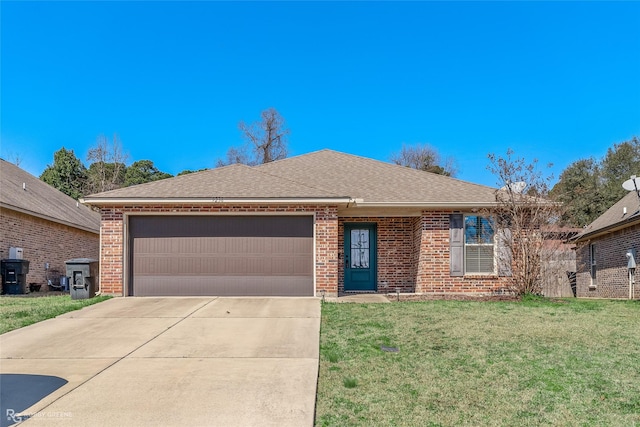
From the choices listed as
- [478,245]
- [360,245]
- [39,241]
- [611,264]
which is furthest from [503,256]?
[39,241]

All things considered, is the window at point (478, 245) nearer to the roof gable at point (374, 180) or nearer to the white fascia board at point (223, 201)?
the roof gable at point (374, 180)

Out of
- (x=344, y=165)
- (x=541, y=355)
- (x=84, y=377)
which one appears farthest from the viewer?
(x=344, y=165)

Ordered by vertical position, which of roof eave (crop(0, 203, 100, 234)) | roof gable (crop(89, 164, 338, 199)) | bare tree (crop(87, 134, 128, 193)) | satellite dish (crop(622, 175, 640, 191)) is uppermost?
bare tree (crop(87, 134, 128, 193))

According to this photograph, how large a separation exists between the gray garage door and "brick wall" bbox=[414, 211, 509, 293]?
10.1 ft

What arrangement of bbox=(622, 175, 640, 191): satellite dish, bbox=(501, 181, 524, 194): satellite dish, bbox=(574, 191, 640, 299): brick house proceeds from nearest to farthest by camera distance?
bbox=(501, 181, 524, 194): satellite dish < bbox=(622, 175, 640, 191): satellite dish < bbox=(574, 191, 640, 299): brick house

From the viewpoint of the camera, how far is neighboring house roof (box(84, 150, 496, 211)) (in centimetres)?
1141

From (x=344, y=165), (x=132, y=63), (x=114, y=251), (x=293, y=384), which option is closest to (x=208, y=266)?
(x=114, y=251)

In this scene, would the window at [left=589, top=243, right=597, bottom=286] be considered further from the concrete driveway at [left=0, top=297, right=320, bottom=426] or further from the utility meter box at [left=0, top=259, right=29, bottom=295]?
the utility meter box at [left=0, top=259, right=29, bottom=295]

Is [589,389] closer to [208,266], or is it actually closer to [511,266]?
[511,266]

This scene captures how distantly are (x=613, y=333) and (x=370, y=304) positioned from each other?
4.55 metres

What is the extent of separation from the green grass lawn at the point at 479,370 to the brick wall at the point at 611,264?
27.1 feet

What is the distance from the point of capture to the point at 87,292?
36.6 ft

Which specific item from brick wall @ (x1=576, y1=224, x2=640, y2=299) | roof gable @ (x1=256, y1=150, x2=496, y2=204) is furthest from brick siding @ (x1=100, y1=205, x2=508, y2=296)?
brick wall @ (x1=576, y1=224, x2=640, y2=299)

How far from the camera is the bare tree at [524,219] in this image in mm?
11172
